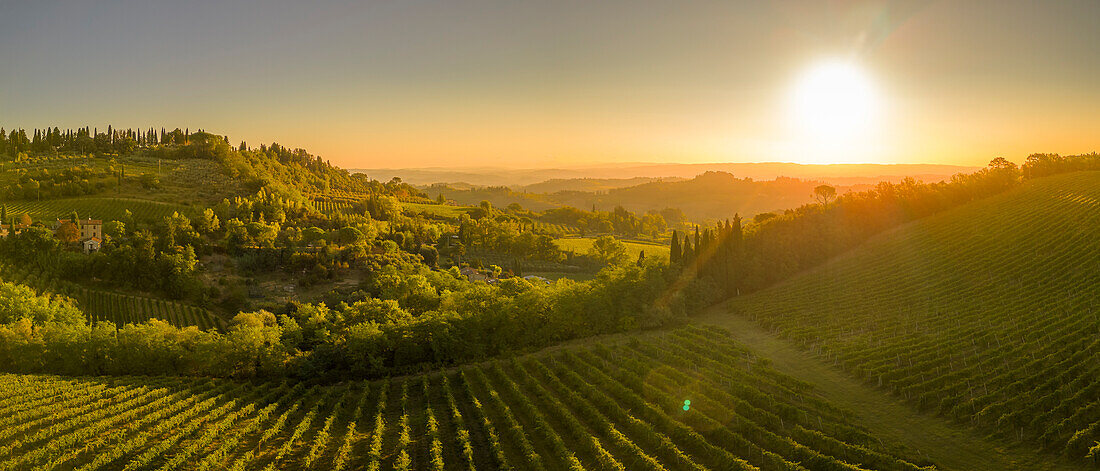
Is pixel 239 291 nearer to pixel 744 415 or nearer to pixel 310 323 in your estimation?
pixel 310 323

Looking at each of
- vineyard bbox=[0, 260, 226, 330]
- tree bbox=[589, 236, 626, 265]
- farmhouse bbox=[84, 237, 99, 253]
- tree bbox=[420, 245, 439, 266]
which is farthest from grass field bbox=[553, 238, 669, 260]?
farmhouse bbox=[84, 237, 99, 253]

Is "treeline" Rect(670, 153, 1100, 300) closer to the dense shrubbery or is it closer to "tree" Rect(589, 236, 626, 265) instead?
the dense shrubbery

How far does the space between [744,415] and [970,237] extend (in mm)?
59965

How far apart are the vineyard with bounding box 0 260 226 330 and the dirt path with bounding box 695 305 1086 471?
63346mm

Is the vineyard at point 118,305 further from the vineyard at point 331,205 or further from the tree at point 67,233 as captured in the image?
the vineyard at point 331,205

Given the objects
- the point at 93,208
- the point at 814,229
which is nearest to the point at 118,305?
the point at 93,208

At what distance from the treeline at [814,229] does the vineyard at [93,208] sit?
85.4m

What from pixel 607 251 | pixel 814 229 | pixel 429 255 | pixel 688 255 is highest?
pixel 814 229

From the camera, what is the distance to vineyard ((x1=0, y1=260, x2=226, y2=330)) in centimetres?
6153

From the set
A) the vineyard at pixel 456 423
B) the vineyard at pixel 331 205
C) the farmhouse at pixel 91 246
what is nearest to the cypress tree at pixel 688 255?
the vineyard at pixel 456 423

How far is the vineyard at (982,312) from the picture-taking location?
30016 mm

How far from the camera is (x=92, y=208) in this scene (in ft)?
287

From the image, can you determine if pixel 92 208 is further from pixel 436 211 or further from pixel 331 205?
pixel 436 211

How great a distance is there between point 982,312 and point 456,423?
47.8 m
